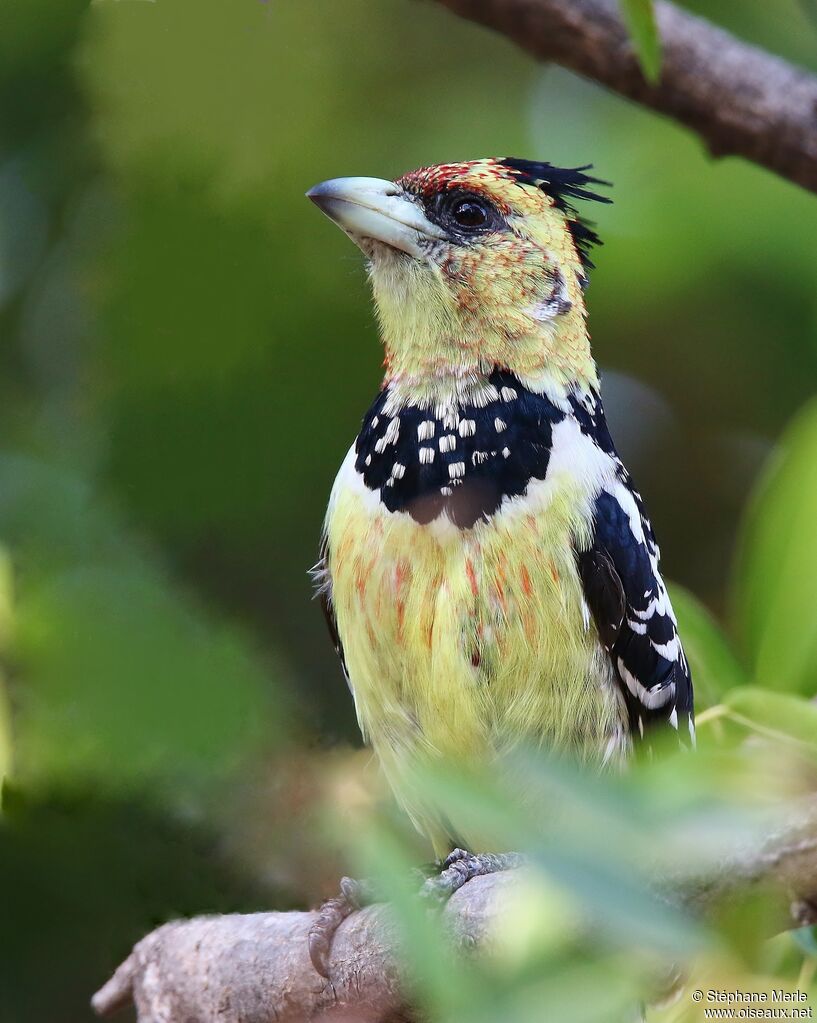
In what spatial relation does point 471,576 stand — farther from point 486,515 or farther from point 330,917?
point 330,917

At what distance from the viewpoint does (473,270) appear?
86.5 inches

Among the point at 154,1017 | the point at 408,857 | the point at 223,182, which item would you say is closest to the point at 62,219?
the point at 223,182

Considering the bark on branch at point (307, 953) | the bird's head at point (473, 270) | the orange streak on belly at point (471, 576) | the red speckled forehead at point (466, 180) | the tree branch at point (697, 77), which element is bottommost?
the bark on branch at point (307, 953)

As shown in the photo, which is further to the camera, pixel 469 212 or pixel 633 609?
pixel 469 212

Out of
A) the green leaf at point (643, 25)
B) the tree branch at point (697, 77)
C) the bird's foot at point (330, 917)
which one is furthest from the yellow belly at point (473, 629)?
the tree branch at point (697, 77)

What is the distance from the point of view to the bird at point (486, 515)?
1952 mm

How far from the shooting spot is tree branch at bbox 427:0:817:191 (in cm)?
257

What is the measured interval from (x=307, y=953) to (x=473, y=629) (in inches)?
21.3

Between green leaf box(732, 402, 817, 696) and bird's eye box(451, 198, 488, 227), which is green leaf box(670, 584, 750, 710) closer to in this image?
green leaf box(732, 402, 817, 696)

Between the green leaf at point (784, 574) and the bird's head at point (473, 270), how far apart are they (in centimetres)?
37

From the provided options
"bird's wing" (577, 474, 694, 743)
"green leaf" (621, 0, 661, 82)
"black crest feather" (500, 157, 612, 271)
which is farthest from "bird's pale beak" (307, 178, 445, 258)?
"green leaf" (621, 0, 661, 82)

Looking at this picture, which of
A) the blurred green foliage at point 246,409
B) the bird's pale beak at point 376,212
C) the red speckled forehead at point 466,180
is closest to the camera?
the blurred green foliage at point 246,409

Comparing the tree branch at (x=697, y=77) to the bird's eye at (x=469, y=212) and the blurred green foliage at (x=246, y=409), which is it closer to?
the blurred green foliage at (x=246, y=409)

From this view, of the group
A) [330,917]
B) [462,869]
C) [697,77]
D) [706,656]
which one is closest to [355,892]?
[330,917]
